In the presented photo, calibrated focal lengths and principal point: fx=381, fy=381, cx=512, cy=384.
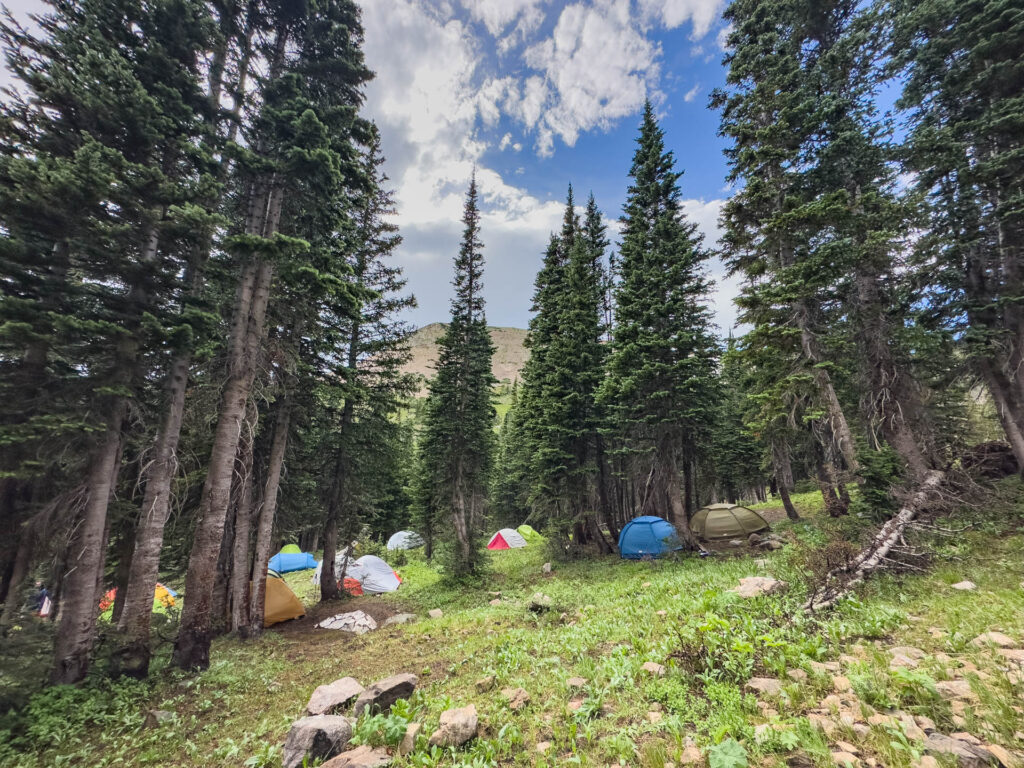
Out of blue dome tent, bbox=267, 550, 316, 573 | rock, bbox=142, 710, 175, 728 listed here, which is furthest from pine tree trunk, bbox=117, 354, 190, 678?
blue dome tent, bbox=267, 550, 316, 573

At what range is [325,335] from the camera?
11820 mm

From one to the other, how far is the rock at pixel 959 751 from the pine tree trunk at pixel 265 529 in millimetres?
13699

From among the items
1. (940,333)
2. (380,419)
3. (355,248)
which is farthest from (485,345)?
(940,333)

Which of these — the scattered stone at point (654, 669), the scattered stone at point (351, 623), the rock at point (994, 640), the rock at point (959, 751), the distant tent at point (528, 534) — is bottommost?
the distant tent at point (528, 534)

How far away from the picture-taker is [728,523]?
16.5 metres

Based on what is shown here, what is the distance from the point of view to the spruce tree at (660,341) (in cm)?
1501

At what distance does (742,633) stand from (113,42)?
15.0 m

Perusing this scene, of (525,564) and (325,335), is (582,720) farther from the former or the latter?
(525,564)

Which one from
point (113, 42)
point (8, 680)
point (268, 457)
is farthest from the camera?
point (268, 457)

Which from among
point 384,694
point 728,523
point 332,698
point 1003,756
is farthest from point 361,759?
point 728,523

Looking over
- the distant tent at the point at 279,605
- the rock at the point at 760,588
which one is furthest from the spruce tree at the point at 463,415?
the rock at the point at 760,588

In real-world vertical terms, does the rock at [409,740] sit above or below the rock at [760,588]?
below

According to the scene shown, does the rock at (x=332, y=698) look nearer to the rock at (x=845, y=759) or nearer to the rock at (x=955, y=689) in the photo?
the rock at (x=845, y=759)

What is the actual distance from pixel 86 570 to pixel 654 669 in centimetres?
972
